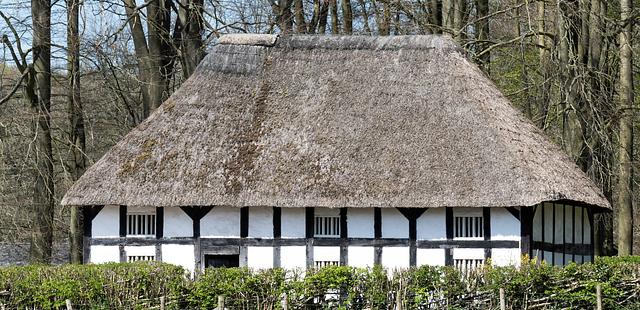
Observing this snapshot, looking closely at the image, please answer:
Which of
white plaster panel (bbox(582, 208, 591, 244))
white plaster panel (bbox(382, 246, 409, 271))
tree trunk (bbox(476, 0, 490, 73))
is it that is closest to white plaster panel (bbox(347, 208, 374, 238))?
white plaster panel (bbox(382, 246, 409, 271))

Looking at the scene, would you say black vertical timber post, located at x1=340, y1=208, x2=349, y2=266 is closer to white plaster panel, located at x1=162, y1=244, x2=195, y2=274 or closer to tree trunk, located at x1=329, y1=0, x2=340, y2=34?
white plaster panel, located at x1=162, y1=244, x2=195, y2=274

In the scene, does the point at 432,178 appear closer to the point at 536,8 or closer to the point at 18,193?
the point at 536,8

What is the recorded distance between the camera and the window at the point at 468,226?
2511cm

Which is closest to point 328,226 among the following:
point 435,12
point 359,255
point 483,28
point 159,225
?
point 359,255

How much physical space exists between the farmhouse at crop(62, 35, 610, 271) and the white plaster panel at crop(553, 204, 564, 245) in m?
0.03

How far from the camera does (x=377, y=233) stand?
83.2ft

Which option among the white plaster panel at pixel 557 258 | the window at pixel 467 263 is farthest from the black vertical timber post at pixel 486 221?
the white plaster panel at pixel 557 258

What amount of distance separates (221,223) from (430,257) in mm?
4690

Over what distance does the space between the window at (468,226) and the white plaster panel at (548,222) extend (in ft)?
5.89

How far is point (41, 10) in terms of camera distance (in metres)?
29.9

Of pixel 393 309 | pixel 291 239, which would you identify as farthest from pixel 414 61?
pixel 393 309

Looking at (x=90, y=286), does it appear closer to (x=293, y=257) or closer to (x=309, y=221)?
(x=293, y=257)

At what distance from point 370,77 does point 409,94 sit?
3.98 ft

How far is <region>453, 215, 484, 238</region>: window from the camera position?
25.1 meters
